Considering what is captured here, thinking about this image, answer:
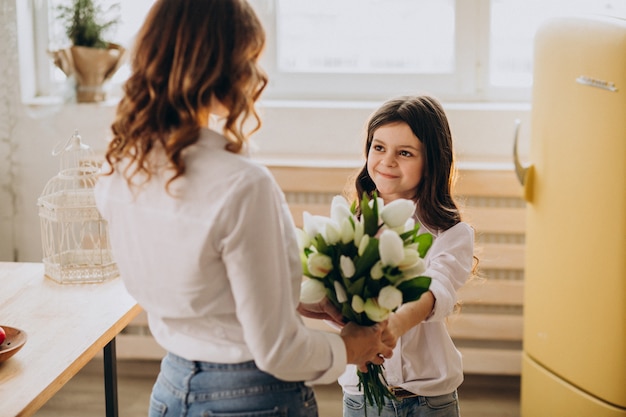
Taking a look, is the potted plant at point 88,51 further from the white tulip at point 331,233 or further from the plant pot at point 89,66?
the white tulip at point 331,233

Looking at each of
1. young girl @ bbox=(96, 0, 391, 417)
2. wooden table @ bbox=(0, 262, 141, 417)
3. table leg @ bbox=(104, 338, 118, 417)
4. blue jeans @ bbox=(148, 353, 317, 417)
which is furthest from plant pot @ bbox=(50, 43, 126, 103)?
blue jeans @ bbox=(148, 353, 317, 417)

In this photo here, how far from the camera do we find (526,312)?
9.84 feet

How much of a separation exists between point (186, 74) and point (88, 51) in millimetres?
2214

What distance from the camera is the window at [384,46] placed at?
3572 millimetres

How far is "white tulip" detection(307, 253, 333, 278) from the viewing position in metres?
1.58

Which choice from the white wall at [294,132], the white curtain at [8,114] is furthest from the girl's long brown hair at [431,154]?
the white curtain at [8,114]

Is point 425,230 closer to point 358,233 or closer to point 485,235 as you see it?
point 358,233

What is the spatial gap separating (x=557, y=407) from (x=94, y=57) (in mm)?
2093

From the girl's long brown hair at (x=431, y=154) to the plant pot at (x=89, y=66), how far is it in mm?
1786

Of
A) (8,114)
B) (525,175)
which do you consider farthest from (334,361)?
(8,114)

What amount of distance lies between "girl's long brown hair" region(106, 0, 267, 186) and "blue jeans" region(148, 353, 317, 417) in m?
0.32

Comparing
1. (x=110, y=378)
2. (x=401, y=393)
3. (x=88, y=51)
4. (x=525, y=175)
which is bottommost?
(x=110, y=378)

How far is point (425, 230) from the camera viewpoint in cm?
185

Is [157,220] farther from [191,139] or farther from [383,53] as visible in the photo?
[383,53]
